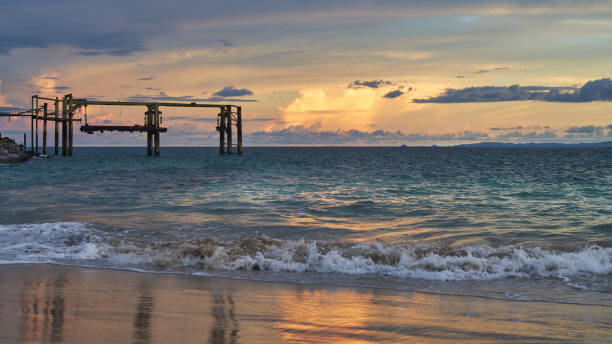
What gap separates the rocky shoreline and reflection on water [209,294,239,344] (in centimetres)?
Answer: 4524

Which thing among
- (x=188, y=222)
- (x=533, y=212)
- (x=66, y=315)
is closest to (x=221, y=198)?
(x=188, y=222)

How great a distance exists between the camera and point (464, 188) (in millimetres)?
26266

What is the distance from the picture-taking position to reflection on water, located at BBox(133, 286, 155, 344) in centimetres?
470

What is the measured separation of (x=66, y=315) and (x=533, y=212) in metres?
15.5

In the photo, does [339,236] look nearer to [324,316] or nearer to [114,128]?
[324,316]

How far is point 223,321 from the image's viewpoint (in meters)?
5.37

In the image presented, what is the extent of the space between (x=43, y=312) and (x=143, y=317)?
3.70 ft

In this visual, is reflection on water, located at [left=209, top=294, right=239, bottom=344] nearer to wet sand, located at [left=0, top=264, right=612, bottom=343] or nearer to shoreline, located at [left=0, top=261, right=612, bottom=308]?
wet sand, located at [left=0, top=264, right=612, bottom=343]

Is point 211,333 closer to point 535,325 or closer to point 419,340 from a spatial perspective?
point 419,340

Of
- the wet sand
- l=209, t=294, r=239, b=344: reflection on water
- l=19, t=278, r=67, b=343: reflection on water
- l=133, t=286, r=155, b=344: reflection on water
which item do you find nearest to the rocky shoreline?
the wet sand

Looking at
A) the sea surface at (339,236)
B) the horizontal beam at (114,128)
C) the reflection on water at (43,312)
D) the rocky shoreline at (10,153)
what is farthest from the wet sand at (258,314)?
the horizontal beam at (114,128)

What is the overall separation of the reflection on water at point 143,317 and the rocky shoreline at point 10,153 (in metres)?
44.4

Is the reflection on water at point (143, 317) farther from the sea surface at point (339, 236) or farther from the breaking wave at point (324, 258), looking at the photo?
the breaking wave at point (324, 258)

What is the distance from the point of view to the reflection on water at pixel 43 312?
4645 mm
